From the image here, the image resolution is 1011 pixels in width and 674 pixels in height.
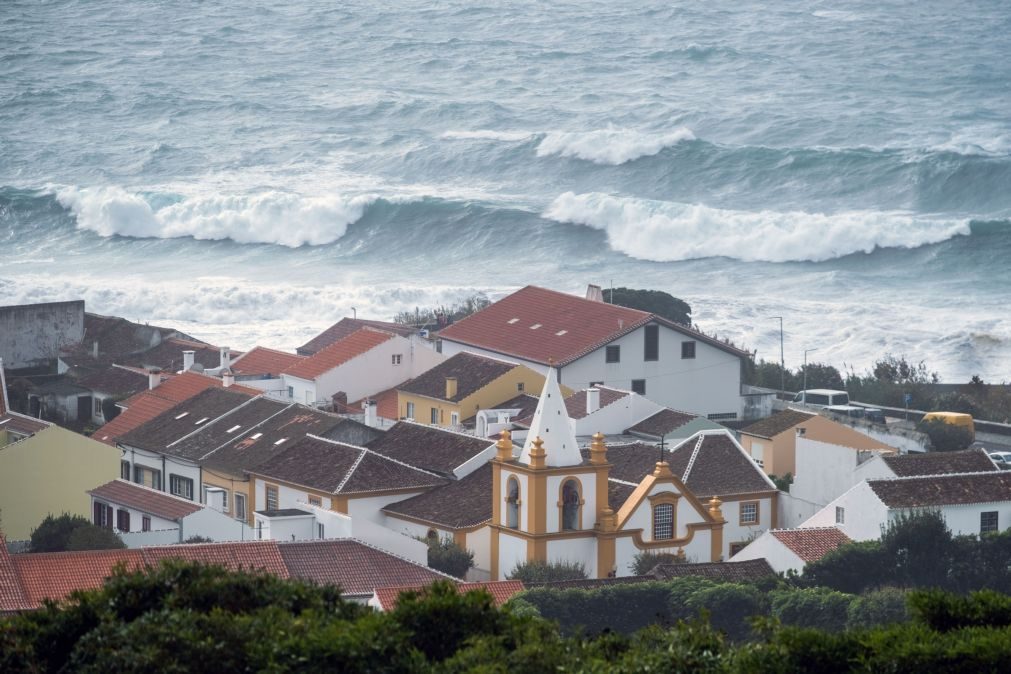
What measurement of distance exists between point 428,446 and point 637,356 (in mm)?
8696

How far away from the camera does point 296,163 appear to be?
96.4m

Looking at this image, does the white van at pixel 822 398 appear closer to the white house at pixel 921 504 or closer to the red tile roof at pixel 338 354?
the red tile roof at pixel 338 354

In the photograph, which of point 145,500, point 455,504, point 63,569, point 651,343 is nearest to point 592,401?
point 651,343

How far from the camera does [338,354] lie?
154 feet

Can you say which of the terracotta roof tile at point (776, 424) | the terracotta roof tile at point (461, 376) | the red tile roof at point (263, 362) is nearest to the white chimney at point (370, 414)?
the terracotta roof tile at point (461, 376)

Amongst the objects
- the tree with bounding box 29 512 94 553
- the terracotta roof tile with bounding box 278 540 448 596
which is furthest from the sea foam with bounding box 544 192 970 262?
the terracotta roof tile with bounding box 278 540 448 596

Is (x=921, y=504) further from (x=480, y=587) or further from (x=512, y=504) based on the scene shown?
(x=480, y=587)

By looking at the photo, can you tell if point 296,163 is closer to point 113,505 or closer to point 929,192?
point 929,192

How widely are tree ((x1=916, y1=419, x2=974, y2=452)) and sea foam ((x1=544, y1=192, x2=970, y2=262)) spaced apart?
35982mm

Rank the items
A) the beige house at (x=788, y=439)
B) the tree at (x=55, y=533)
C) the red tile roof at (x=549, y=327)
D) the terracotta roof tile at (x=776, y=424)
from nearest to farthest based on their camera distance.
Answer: the tree at (x=55, y=533), the beige house at (x=788, y=439), the terracotta roof tile at (x=776, y=424), the red tile roof at (x=549, y=327)

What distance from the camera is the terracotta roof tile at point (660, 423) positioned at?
1604 inches

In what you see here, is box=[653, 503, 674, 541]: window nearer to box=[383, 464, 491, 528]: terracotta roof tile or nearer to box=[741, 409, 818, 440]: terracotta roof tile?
box=[383, 464, 491, 528]: terracotta roof tile

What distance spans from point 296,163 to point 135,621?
79.4 meters

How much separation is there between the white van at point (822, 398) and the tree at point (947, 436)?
466cm
